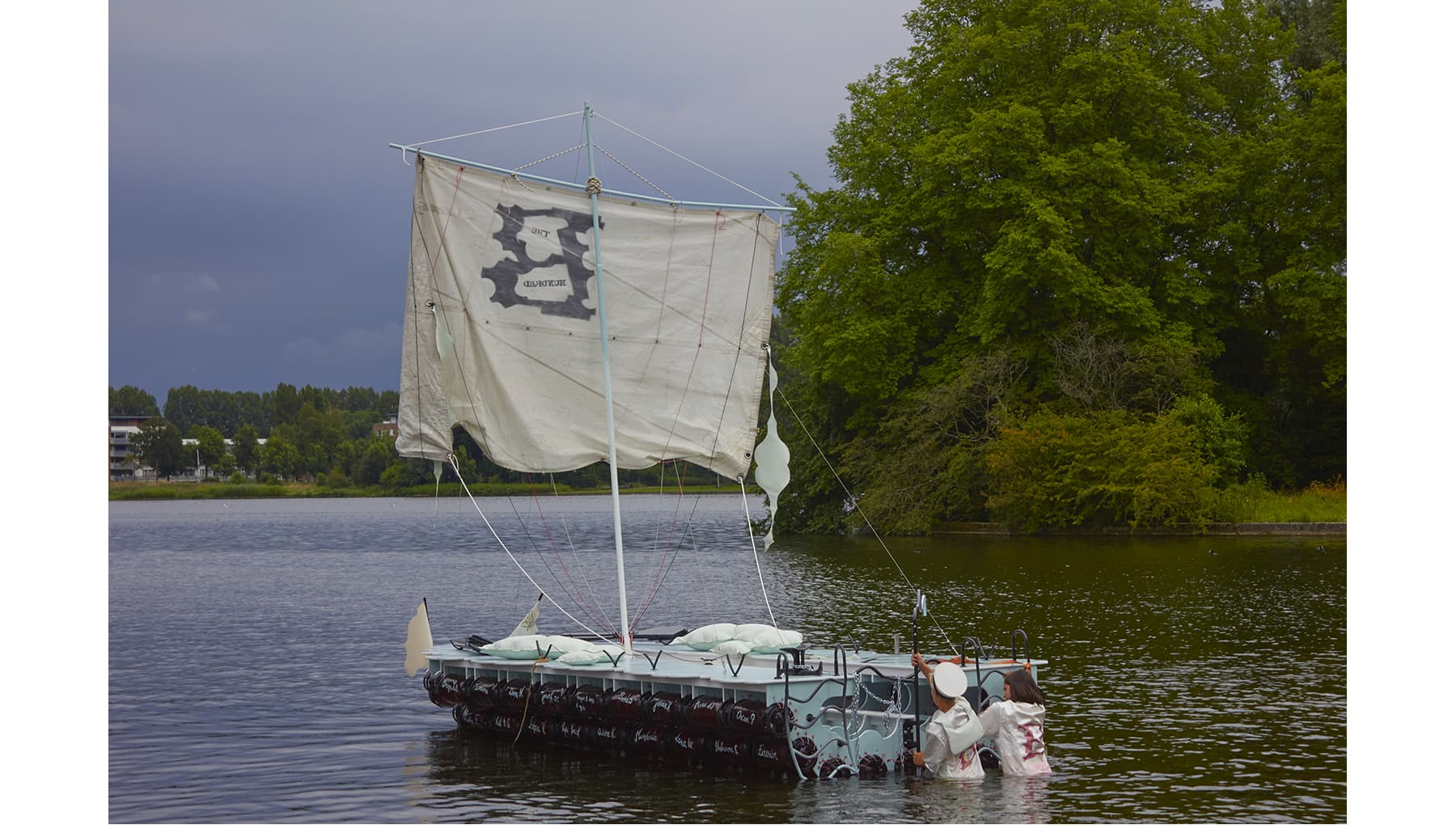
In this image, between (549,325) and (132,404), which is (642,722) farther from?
(132,404)

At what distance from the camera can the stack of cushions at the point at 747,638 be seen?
19781mm

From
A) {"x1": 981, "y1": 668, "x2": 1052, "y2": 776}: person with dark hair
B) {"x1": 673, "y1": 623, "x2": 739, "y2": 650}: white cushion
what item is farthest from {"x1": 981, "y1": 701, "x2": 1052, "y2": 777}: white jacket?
{"x1": 673, "y1": 623, "x2": 739, "y2": 650}: white cushion

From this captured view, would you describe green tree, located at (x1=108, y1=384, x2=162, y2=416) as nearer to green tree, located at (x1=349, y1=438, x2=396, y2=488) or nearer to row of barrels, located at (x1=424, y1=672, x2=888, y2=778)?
green tree, located at (x1=349, y1=438, x2=396, y2=488)

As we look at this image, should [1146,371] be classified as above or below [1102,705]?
above

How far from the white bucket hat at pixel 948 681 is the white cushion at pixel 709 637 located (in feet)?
14.0

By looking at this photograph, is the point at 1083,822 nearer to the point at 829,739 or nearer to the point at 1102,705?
the point at 829,739

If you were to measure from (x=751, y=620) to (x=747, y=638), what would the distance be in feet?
41.4

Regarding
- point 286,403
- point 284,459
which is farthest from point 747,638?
point 286,403

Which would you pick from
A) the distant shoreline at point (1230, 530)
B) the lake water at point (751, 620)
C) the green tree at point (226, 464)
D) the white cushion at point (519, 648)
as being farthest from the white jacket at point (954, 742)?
the green tree at point (226, 464)

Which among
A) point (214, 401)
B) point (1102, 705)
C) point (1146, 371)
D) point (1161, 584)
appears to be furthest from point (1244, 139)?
point (214, 401)

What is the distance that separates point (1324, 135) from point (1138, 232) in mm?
7137

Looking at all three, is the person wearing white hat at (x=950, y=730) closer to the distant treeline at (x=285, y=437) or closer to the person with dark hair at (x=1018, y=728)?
the person with dark hair at (x=1018, y=728)

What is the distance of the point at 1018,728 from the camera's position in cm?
1709

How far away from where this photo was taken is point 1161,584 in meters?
35.8
